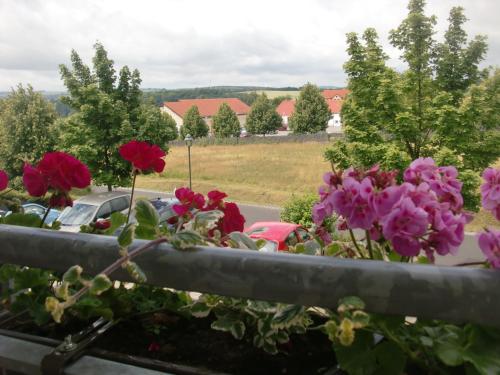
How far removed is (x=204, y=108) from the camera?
274 ft

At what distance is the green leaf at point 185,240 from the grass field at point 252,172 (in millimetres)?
19236

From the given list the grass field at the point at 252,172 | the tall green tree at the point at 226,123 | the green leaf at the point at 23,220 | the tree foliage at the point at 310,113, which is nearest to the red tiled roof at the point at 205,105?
the tall green tree at the point at 226,123

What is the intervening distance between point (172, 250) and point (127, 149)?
0.43m

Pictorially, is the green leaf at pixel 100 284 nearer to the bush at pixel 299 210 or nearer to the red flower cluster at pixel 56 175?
the red flower cluster at pixel 56 175

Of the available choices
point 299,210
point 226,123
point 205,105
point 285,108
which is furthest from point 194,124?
point 299,210

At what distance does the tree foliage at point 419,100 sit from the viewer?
13219 millimetres

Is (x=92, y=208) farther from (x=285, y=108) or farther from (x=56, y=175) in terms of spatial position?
(x=285, y=108)

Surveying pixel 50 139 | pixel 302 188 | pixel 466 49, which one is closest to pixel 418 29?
pixel 466 49

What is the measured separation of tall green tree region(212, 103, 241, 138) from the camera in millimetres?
61528

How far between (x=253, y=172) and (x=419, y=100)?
15359 mm

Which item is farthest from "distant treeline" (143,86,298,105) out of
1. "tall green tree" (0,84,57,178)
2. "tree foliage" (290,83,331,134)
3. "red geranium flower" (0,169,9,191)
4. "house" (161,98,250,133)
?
"red geranium flower" (0,169,9,191)

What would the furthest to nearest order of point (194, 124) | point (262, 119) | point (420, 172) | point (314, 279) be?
1. point (194, 124)
2. point (262, 119)
3. point (420, 172)
4. point (314, 279)

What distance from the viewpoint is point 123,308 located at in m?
1.11

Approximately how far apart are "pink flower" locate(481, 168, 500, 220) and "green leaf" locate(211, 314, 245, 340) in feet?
1.62
